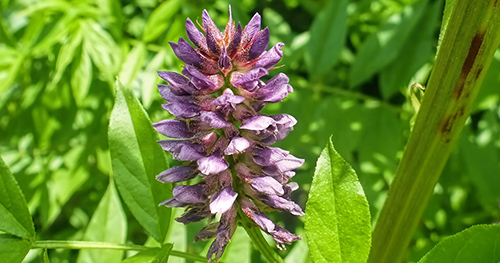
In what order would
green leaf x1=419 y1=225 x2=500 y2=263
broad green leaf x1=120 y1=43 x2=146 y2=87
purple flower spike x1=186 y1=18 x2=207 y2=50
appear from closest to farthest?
green leaf x1=419 y1=225 x2=500 y2=263 → purple flower spike x1=186 y1=18 x2=207 y2=50 → broad green leaf x1=120 y1=43 x2=146 y2=87

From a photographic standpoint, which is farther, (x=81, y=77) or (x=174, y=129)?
(x=81, y=77)

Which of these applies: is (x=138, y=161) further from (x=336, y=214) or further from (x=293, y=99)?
(x=293, y=99)

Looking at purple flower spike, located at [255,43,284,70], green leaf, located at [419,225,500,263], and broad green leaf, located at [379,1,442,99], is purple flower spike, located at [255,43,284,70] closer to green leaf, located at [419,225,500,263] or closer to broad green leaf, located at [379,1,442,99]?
green leaf, located at [419,225,500,263]

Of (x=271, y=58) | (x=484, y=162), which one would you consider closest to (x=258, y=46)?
(x=271, y=58)

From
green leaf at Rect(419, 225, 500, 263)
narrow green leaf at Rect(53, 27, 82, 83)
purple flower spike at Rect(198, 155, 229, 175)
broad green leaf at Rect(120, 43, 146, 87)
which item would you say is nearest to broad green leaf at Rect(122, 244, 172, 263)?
purple flower spike at Rect(198, 155, 229, 175)

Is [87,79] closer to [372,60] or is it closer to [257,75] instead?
[372,60]

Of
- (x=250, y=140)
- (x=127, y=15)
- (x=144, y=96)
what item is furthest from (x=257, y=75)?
(x=127, y=15)

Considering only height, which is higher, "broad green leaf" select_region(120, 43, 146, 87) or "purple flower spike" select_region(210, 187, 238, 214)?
"purple flower spike" select_region(210, 187, 238, 214)
